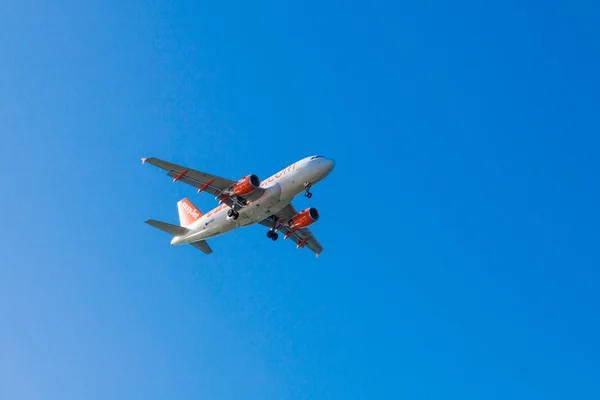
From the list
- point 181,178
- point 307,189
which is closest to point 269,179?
point 307,189

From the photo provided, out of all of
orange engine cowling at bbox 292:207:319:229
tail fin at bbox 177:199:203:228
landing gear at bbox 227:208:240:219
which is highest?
orange engine cowling at bbox 292:207:319:229

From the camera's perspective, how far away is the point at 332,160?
62500 millimetres

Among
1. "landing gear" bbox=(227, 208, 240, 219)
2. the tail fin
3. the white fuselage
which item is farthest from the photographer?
the tail fin

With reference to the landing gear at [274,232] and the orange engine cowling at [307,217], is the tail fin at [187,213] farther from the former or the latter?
the orange engine cowling at [307,217]

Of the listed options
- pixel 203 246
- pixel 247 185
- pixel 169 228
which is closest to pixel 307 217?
pixel 247 185

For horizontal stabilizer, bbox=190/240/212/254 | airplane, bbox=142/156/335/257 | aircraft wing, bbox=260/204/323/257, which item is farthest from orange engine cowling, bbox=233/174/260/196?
horizontal stabilizer, bbox=190/240/212/254

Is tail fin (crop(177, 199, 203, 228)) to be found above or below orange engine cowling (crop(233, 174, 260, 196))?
above

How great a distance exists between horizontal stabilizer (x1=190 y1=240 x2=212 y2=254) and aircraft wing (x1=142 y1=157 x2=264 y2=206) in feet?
29.4

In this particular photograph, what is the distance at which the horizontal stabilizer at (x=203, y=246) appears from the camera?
72938 millimetres

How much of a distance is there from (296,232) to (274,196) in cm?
1157

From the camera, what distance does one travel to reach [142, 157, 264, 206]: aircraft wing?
63.6 m

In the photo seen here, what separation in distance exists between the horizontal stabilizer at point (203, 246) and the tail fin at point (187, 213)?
241 centimetres

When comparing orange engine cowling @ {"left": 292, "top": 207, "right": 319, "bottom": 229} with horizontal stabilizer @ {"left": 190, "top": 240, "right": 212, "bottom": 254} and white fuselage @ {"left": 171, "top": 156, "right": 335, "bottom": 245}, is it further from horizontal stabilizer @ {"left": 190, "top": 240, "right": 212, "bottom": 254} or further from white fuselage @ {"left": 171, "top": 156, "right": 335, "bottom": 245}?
horizontal stabilizer @ {"left": 190, "top": 240, "right": 212, "bottom": 254}

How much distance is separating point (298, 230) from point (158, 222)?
13.7 metres
